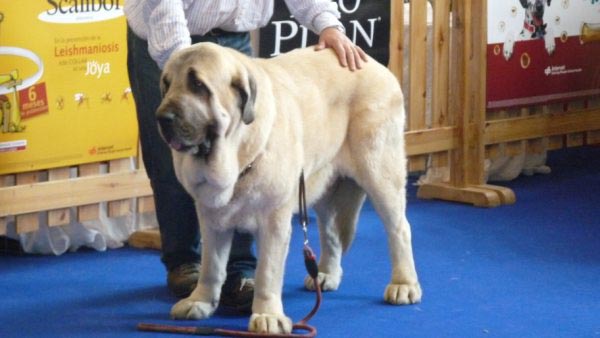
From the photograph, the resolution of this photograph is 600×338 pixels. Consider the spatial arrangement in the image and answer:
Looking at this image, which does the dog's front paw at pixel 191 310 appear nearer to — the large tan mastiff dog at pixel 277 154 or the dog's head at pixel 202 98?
the large tan mastiff dog at pixel 277 154

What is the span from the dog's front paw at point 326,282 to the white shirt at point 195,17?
0.80 meters

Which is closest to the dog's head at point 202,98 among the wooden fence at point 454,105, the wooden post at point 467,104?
the wooden fence at point 454,105

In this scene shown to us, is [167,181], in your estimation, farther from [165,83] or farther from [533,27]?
[533,27]

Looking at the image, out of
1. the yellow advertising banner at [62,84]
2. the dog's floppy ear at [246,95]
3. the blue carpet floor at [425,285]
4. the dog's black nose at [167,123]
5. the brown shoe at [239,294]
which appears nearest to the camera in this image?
the dog's black nose at [167,123]

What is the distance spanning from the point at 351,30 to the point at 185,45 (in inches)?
79.8

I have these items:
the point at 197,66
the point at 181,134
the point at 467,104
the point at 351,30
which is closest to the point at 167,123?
the point at 181,134

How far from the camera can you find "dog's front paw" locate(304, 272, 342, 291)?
3.57 metres

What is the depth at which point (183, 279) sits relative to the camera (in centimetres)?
349

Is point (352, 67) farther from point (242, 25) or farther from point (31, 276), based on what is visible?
point (31, 276)

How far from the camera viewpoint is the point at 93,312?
3.38 metres

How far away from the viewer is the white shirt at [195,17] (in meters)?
3.01

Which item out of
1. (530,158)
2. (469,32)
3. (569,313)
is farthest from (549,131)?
(569,313)

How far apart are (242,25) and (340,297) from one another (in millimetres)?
922

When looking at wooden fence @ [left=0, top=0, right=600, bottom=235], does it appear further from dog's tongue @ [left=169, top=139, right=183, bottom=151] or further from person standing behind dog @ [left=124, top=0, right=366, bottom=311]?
dog's tongue @ [left=169, top=139, right=183, bottom=151]
